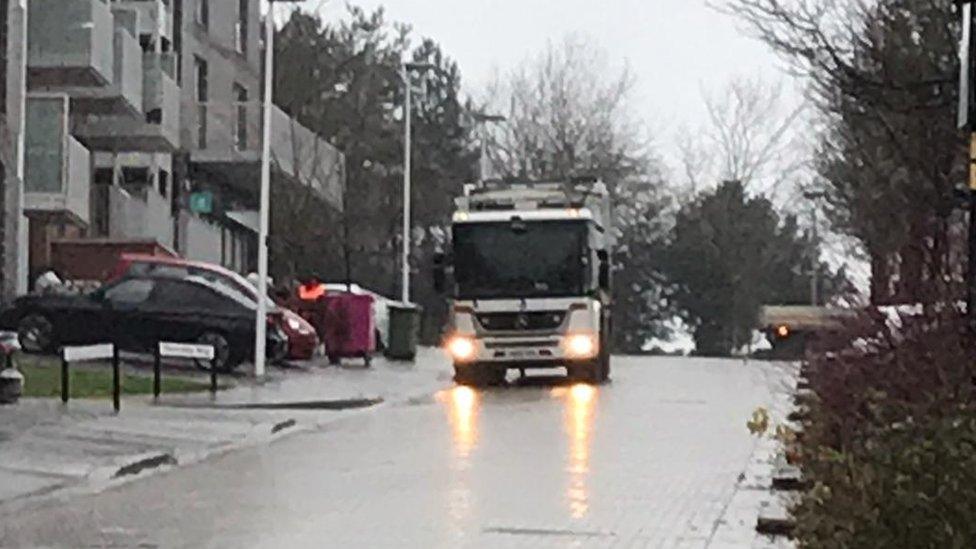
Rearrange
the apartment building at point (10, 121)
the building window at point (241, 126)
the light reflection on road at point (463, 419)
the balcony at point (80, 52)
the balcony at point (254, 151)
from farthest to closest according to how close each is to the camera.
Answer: the building window at point (241, 126), the balcony at point (254, 151), the balcony at point (80, 52), the apartment building at point (10, 121), the light reflection on road at point (463, 419)

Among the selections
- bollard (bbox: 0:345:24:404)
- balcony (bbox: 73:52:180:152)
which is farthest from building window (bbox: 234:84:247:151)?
bollard (bbox: 0:345:24:404)

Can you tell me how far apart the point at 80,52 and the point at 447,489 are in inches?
913

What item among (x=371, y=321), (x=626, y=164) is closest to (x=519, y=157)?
(x=626, y=164)

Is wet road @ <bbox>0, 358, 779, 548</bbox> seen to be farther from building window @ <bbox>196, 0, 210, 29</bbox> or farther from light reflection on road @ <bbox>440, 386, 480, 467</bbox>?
building window @ <bbox>196, 0, 210, 29</bbox>

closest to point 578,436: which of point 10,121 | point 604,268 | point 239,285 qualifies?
point 604,268

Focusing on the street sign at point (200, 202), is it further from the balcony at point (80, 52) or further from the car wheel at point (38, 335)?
the car wheel at point (38, 335)

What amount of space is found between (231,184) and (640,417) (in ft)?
110

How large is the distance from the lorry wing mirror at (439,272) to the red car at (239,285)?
3585 millimetres

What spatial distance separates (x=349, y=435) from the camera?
77.7ft

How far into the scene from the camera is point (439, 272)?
34.5m

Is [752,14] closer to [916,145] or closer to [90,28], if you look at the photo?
[916,145]

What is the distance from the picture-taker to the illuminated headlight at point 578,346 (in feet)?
114

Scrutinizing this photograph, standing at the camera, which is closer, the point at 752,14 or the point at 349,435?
the point at 752,14

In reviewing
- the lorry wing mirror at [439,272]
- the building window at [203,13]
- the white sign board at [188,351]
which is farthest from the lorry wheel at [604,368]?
the building window at [203,13]
